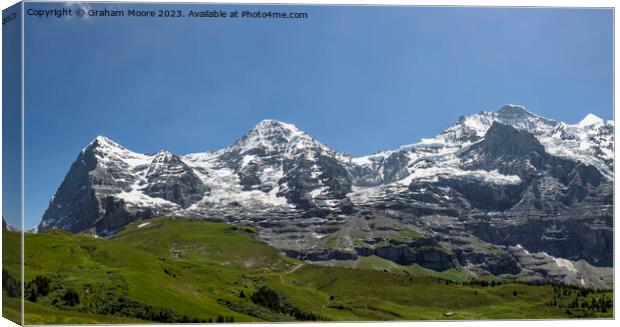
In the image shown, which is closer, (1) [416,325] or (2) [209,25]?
(1) [416,325]

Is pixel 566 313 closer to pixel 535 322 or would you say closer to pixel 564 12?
pixel 535 322

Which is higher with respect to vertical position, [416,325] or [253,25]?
[253,25]

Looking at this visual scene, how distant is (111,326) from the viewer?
98.6 meters

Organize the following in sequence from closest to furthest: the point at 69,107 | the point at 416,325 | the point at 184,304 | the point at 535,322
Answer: the point at 416,325
the point at 535,322
the point at 184,304
the point at 69,107

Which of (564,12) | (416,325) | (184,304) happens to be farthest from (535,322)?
(184,304)

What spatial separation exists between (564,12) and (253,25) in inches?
1804

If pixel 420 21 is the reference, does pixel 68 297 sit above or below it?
below

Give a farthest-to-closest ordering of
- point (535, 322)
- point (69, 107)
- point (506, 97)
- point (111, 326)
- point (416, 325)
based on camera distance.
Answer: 1. point (506, 97)
2. point (69, 107)
3. point (535, 322)
4. point (416, 325)
5. point (111, 326)

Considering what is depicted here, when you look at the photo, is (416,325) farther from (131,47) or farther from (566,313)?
(566,313)

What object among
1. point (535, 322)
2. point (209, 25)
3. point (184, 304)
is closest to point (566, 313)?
point (535, 322)

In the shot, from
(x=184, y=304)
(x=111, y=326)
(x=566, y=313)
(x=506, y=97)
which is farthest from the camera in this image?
(x=566, y=313)

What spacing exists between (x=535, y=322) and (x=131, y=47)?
72.0m

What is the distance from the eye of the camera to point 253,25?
11769cm

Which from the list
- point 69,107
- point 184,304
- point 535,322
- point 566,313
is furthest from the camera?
point 566,313
